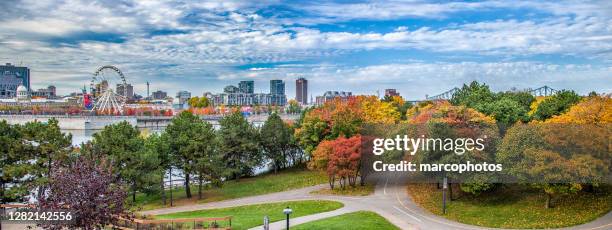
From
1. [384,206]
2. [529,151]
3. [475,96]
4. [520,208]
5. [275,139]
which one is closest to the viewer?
[529,151]

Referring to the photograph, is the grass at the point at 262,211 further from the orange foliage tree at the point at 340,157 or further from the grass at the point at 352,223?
the orange foliage tree at the point at 340,157

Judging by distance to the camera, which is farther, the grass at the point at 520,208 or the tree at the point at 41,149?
the tree at the point at 41,149

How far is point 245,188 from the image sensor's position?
163 feet

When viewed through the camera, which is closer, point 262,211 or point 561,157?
point 561,157

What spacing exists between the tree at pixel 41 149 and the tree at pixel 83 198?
1759 centimetres

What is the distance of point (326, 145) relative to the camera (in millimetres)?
41938

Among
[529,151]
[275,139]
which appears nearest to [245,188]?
[275,139]

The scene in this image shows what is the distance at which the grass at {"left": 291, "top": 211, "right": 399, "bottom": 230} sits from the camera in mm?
29016

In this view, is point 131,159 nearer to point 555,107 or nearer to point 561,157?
point 561,157

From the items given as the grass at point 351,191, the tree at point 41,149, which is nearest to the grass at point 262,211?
the grass at point 351,191

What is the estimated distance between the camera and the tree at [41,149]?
3709 cm

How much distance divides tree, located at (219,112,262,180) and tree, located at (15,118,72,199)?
16.9 meters

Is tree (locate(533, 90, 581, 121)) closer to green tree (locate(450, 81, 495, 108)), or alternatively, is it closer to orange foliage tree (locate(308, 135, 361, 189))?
green tree (locate(450, 81, 495, 108))

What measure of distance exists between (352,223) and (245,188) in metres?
21.5
